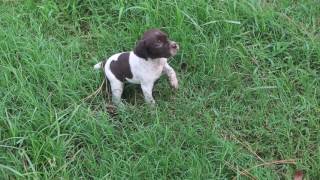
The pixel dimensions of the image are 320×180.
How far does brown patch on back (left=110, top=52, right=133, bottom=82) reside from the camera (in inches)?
158

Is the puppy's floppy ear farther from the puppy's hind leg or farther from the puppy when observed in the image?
the puppy's hind leg

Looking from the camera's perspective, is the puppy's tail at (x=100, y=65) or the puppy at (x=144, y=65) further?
the puppy's tail at (x=100, y=65)

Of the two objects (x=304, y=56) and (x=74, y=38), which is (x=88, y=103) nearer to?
(x=74, y=38)

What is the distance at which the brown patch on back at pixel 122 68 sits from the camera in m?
4.02

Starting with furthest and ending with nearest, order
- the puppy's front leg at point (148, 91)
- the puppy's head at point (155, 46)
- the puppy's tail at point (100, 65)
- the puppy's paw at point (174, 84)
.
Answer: the puppy's tail at point (100, 65), the puppy's paw at point (174, 84), the puppy's front leg at point (148, 91), the puppy's head at point (155, 46)

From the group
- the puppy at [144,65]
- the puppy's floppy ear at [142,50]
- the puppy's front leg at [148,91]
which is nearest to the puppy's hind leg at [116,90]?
the puppy at [144,65]

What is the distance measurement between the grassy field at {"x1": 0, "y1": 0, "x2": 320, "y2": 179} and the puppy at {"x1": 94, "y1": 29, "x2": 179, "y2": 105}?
121 mm

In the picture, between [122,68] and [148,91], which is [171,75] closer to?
[148,91]

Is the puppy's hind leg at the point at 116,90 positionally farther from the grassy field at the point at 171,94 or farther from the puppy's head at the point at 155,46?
the puppy's head at the point at 155,46

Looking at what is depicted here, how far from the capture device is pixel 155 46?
376 centimetres

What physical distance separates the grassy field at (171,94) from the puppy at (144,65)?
0.40 feet

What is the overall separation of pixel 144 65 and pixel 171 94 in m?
0.35

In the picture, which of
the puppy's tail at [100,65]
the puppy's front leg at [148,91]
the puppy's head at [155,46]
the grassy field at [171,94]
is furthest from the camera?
the puppy's tail at [100,65]

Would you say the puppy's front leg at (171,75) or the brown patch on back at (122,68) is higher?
the brown patch on back at (122,68)
